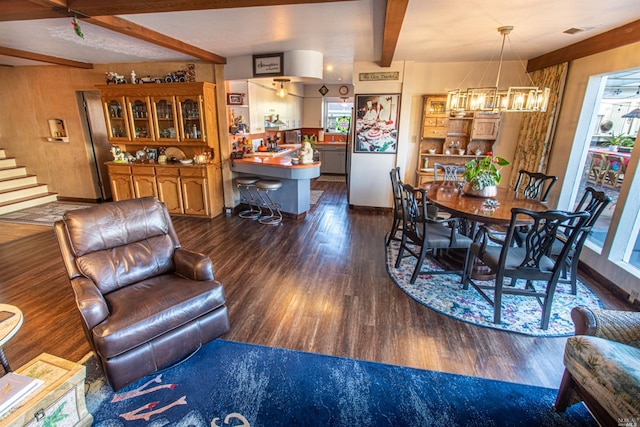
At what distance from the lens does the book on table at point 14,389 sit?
1352mm

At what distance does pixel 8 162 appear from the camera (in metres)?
5.92

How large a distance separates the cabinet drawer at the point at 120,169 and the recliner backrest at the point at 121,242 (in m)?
3.19

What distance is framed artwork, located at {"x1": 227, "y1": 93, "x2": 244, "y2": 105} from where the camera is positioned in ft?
16.7

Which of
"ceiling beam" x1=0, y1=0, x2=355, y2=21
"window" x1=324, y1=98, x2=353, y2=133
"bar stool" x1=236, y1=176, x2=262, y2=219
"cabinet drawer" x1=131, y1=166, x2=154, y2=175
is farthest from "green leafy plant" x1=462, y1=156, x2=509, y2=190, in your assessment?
"window" x1=324, y1=98, x2=353, y2=133

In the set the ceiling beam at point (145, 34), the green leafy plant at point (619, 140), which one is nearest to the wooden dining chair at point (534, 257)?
the green leafy plant at point (619, 140)

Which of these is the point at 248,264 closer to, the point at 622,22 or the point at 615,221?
the point at 615,221

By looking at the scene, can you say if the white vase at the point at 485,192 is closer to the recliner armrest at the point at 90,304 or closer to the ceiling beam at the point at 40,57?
the recliner armrest at the point at 90,304

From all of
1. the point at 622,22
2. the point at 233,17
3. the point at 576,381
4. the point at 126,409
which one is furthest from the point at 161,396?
the point at 622,22

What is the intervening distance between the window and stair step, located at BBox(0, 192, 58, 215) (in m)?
6.73

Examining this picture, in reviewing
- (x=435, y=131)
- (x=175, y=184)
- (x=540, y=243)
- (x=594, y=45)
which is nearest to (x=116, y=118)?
(x=175, y=184)

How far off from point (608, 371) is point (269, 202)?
4.61m

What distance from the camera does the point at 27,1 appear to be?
242 centimetres

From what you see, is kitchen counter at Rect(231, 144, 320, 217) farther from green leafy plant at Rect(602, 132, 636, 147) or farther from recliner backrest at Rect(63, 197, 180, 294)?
green leafy plant at Rect(602, 132, 636, 147)

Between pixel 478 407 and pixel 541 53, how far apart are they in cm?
470
